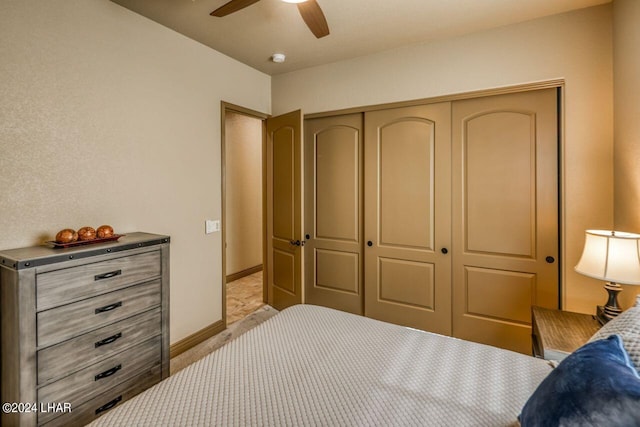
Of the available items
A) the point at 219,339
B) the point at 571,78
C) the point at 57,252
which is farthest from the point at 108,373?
the point at 571,78

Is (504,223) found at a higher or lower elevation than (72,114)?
lower

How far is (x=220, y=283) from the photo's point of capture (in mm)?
3082

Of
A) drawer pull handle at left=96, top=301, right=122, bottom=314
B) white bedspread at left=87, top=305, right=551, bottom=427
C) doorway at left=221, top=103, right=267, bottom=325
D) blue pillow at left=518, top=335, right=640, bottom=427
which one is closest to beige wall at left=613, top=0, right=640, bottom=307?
white bedspread at left=87, top=305, right=551, bottom=427

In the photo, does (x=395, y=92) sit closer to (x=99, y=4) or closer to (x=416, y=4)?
(x=416, y=4)

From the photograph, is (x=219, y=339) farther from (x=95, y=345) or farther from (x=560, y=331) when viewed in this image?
(x=560, y=331)

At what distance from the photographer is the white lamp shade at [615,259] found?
5.14 ft

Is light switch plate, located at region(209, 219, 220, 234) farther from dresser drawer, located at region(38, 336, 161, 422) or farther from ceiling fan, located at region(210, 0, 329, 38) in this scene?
ceiling fan, located at region(210, 0, 329, 38)

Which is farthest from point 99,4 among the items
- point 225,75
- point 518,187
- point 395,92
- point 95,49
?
point 518,187

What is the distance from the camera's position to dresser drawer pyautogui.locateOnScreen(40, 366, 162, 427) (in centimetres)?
163

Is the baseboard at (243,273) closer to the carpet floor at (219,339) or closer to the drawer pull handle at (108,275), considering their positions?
the carpet floor at (219,339)

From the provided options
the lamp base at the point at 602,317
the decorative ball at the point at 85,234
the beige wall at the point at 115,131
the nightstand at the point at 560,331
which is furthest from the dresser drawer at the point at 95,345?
the lamp base at the point at 602,317

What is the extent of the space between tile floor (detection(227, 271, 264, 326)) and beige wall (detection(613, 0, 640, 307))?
3.30 meters

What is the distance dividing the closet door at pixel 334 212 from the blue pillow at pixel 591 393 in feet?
7.76

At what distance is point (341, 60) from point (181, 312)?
2829mm
